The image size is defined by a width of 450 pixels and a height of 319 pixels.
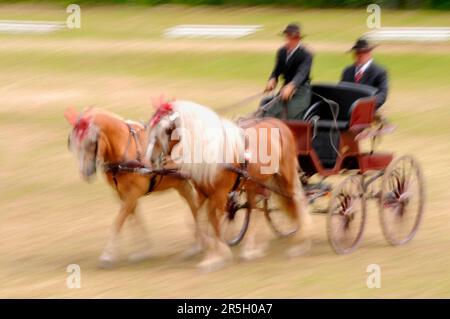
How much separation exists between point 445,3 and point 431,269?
65.6 feet

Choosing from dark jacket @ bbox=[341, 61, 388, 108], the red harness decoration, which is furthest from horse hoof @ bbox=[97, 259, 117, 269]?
dark jacket @ bbox=[341, 61, 388, 108]

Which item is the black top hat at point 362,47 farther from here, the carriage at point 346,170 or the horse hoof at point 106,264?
the horse hoof at point 106,264

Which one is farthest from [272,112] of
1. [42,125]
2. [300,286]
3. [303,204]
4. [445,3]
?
[445,3]

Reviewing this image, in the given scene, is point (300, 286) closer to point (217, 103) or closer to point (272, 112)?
point (272, 112)

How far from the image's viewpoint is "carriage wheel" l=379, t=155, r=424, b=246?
43.8ft

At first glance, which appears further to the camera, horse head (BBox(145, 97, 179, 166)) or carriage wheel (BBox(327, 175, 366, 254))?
carriage wheel (BBox(327, 175, 366, 254))

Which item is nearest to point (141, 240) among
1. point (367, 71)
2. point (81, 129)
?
point (81, 129)

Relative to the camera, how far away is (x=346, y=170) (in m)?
13.6

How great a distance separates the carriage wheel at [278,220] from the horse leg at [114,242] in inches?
60.7

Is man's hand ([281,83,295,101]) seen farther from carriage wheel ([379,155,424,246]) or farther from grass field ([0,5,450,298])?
grass field ([0,5,450,298])

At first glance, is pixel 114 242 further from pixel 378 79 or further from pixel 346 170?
pixel 378 79

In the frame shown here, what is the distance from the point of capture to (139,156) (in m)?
12.7

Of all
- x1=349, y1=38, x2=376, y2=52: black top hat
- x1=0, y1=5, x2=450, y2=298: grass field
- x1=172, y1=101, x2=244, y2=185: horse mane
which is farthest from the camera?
x1=349, y1=38, x2=376, y2=52: black top hat

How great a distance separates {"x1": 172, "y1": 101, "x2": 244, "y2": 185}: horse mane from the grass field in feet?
3.40
